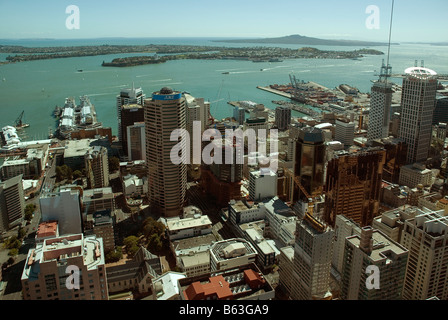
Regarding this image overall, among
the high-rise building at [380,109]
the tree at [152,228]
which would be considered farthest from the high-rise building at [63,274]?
the high-rise building at [380,109]

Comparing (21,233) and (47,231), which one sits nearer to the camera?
(47,231)

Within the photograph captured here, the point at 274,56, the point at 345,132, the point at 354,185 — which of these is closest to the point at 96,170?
the point at 354,185

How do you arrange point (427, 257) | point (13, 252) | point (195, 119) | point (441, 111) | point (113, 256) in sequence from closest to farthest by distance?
point (427, 257)
point (113, 256)
point (13, 252)
point (195, 119)
point (441, 111)

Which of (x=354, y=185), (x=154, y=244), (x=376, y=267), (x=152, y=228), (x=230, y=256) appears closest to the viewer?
(x=376, y=267)

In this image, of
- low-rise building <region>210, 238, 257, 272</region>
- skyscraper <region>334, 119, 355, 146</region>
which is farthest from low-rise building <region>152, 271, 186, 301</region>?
skyscraper <region>334, 119, 355, 146</region>

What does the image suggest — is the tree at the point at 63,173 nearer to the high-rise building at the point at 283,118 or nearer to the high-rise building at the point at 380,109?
the high-rise building at the point at 283,118

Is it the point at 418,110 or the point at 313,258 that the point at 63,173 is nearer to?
the point at 313,258

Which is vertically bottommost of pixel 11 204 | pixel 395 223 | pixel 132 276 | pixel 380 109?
pixel 132 276

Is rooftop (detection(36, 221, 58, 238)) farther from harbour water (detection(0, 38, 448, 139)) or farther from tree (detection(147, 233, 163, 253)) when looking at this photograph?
harbour water (detection(0, 38, 448, 139))
